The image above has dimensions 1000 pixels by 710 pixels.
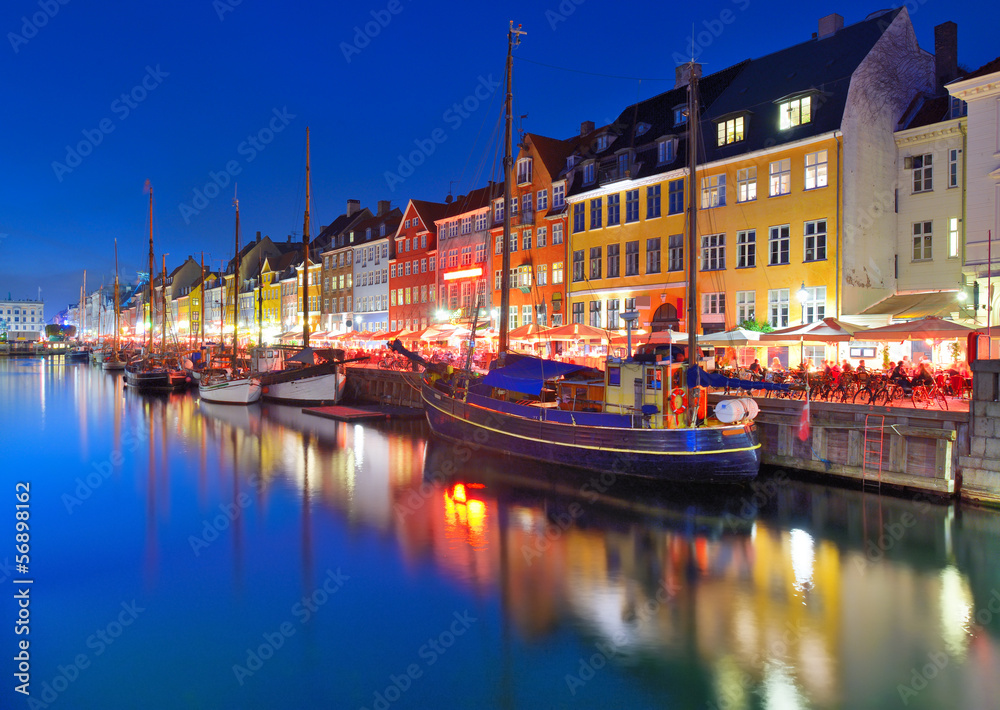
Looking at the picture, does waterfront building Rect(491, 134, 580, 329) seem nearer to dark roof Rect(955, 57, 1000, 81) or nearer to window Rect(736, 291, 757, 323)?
window Rect(736, 291, 757, 323)

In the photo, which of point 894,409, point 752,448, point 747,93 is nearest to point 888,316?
point 894,409

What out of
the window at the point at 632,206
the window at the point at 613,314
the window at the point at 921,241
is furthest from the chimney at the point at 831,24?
the window at the point at 613,314

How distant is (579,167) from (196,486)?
29220mm

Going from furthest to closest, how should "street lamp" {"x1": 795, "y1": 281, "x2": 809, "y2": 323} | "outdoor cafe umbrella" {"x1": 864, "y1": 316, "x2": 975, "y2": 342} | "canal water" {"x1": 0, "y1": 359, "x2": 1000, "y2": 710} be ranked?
"street lamp" {"x1": 795, "y1": 281, "x2": 809, "y2": 323}
"outdoor cafe umbrella" {"x1": 864, "y1": 316, "x2": 975, "y2": 342}
"canal water" {"x1": 0, "y1": 359, "x2": 1000, "y2": 710}

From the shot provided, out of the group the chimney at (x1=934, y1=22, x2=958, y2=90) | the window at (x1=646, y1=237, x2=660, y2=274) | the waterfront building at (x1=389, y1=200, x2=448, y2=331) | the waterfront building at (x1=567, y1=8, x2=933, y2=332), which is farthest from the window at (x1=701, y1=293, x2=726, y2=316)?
the waterfront building at (x1=389, y1=200, x2=448, y2=331)

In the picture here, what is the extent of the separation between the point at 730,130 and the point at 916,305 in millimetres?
12375

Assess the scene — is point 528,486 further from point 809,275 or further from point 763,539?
point 809,275

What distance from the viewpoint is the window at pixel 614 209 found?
128 ft

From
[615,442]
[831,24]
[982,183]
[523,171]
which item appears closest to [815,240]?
[982,183]

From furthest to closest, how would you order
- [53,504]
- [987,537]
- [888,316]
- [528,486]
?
[888,316] → [528,486] → [53,504] → [987,537]

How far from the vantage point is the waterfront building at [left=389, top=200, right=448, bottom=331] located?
59312 millimetres

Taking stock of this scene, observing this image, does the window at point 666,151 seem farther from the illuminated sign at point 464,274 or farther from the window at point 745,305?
the illuminated sign at point 464,274

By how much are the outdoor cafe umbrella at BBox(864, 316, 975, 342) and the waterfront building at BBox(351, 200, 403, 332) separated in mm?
49365

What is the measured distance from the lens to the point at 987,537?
15297 mm
